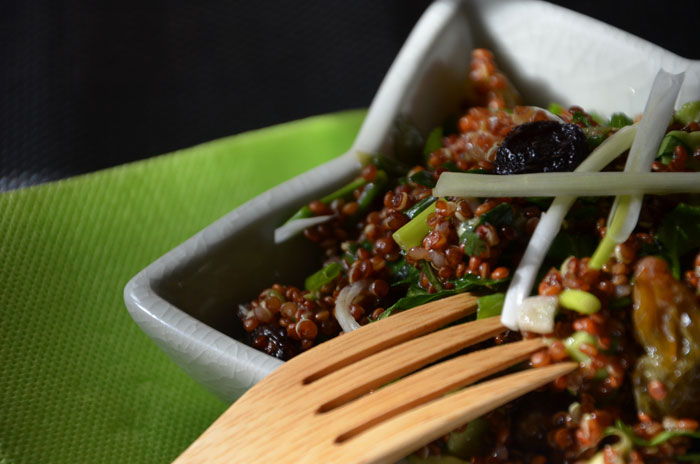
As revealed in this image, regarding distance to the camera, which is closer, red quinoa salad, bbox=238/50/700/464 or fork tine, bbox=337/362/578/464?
fork tine, bbox=337/362/578/464

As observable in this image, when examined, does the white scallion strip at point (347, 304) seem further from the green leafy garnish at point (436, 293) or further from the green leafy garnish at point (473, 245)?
the green leafy garnish at point (473, 245)

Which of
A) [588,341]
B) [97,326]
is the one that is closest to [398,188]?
[588,341]

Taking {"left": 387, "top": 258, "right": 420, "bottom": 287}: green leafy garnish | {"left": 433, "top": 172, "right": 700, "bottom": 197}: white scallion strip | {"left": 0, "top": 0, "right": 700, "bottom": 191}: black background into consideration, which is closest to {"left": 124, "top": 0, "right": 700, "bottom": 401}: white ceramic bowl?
{"left": 387, "top": 258, "right": 420, "bottom": 287}: green leafy garnish

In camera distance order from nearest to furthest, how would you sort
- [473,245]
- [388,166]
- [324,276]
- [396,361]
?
[396,361] → [473,245] → [324,276] → [388,166]

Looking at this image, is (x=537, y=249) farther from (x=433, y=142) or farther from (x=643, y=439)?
(x=433, y=142)

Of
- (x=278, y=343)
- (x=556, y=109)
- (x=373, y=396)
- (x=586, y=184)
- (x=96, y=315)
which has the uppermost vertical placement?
(x=586, y=184)

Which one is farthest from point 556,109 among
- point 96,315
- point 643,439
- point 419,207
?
point 96,315

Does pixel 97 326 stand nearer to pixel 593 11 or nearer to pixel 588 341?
pixel 588 341

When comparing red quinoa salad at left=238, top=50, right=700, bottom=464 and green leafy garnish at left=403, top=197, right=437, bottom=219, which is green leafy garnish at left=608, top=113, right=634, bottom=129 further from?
green leafy garnish at left=403, top=197, right=437, bottom=219
